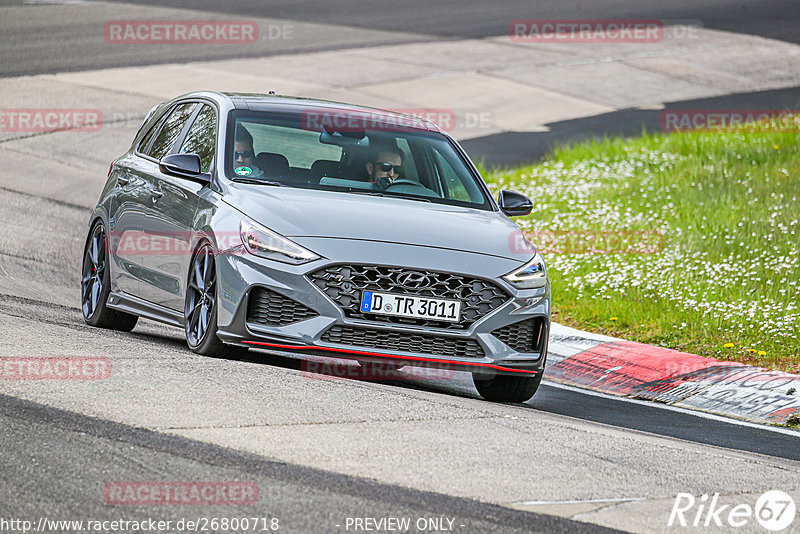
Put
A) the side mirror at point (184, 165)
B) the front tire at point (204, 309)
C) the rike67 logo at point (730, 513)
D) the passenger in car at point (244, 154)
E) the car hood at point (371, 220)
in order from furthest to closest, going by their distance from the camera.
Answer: the passenger in car at point (244, 154) → the side mirror at point (184, 165) → the front tire at point (204, 309) → the car hood at point (371, 220) → the rike67 logo at point (730, 513)

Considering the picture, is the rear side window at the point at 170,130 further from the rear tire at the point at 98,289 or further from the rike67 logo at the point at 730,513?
the rike67 logo at the point at 730,513

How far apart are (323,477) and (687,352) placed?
567 centimetres

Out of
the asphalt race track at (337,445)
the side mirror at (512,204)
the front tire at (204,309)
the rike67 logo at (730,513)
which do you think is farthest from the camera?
the side mirror at (512,204)

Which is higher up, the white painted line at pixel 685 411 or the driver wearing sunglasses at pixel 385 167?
the driver wearing sunglasses at pixel 385 167

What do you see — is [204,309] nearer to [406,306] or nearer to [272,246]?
[272,246]

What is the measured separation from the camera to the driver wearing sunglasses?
8.91m

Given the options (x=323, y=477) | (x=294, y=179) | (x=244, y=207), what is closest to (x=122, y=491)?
(x=323, y=477)

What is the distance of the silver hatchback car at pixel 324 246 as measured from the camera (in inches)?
303

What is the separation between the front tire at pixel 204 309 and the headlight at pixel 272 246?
334 millimetres

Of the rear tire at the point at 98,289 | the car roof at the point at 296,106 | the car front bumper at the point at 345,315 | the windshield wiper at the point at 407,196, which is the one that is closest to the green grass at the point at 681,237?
the car roof at the point at 296,106

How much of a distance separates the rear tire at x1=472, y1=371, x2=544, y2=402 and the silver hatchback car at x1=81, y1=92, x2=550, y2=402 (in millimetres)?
11

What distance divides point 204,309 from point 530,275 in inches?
77.4

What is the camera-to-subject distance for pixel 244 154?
8.85 metres

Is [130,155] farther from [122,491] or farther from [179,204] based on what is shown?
[122,491]
